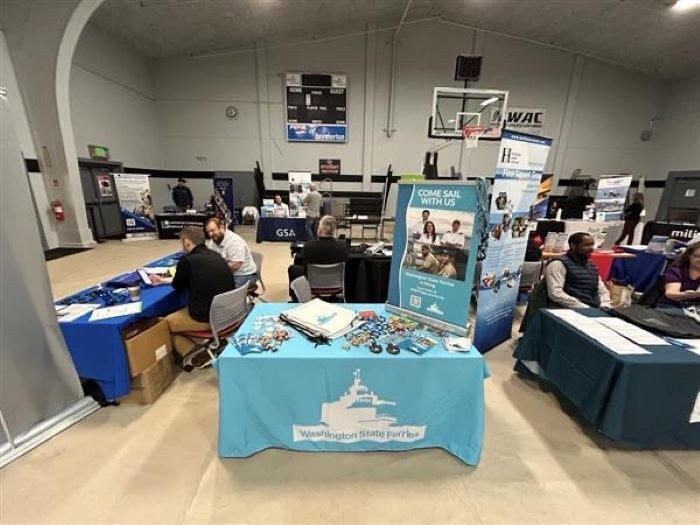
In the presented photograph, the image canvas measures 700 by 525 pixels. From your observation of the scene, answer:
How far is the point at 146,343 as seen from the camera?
6.81ft

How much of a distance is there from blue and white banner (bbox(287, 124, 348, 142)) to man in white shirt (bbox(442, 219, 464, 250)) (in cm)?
891

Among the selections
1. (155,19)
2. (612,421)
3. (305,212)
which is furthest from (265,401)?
(155,19)

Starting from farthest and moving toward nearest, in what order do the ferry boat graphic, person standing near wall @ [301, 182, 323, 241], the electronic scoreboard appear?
1. the electronic scoreboard
2. person standing near wall @ [301, 182, 323, 241]
3. the ferry boat graphic

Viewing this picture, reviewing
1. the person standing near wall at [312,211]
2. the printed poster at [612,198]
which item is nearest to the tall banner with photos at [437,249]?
the printed poster at [612,198]

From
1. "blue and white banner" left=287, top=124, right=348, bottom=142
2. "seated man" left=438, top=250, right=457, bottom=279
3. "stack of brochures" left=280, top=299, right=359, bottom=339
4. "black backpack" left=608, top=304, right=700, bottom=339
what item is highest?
"blue and white banner" left=287, top=124, right=348, bottom=142

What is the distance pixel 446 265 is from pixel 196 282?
1.78 meters

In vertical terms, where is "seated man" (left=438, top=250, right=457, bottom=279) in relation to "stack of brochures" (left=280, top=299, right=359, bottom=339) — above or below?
above

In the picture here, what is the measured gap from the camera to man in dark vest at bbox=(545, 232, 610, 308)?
253 centimetres

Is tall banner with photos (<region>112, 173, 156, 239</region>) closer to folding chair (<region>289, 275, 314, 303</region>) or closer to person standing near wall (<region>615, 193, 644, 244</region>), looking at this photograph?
folding chair (<region>289, 275, 314, 303</region>)

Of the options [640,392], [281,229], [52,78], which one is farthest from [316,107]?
[640,392]

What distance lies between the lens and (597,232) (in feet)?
15.3

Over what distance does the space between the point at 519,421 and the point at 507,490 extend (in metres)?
0.61

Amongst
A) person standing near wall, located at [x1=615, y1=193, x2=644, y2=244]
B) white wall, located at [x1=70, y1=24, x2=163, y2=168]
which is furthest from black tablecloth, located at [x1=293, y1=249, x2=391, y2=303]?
white wall, located at [x1=70, y1=24, x2=163, y2=168]

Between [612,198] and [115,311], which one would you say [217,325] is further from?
[612,198]
